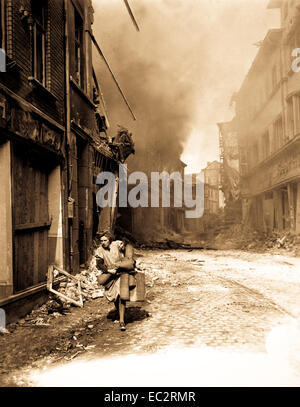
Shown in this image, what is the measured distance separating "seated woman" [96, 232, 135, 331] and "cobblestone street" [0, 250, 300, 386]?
0.46m

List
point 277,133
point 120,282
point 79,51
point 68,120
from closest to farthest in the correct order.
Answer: point 120,282 → point 68,120 → point 79,51 → point 277,133

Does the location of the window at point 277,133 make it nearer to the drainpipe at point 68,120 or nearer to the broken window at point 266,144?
the broken window at point 266,144

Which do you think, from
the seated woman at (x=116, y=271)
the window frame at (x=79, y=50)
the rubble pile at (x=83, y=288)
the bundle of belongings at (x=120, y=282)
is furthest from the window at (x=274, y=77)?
the bundle of belongings at (x=120, y=282)

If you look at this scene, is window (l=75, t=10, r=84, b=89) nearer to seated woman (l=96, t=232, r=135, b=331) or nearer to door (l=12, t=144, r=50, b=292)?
door (l=12, t=144, r=50, b=292)

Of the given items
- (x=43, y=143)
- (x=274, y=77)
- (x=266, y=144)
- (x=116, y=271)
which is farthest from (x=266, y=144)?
(x=116, y=271)

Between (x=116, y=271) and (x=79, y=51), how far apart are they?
290 inches

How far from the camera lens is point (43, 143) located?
686 cm

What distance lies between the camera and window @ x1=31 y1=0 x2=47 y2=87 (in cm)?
716

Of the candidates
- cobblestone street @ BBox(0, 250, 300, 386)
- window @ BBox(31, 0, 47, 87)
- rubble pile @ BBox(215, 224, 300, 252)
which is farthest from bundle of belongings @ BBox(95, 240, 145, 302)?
rubble pile @ BBox(215, 224, 300, 252)

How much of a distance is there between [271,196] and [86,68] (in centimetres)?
1381

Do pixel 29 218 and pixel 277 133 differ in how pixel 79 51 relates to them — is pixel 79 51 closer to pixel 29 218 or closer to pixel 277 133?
pixel 29 218
